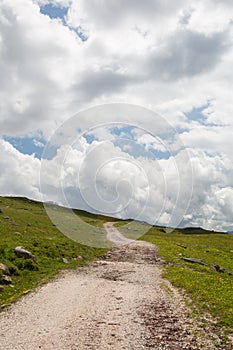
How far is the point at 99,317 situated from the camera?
16.4m

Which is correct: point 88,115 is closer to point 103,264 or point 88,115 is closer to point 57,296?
point 103,264

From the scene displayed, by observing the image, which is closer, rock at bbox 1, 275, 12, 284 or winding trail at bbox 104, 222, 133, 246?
rock at bbox 1, 275, 12, 284

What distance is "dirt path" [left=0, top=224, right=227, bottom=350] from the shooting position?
42.8 feet

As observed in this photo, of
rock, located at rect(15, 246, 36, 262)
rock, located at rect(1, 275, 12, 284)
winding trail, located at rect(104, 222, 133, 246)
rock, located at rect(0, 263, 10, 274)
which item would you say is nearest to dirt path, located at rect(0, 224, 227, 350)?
rock, located at rect(1, 275, 12, 284)

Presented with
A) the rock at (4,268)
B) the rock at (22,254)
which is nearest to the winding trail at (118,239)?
the rock at (22,254)

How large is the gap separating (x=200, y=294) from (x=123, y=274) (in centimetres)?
1032

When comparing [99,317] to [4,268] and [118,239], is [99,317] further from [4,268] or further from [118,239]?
[118,239]

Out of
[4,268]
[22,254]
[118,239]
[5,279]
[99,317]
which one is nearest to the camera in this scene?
[99,317]

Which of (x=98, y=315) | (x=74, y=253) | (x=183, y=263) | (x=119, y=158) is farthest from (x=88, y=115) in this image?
(x=98, y=315)

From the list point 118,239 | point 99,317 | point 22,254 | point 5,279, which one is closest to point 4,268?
point 5,279

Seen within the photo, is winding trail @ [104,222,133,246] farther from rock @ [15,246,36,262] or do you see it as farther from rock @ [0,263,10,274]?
rock @ [0,263,10,274]

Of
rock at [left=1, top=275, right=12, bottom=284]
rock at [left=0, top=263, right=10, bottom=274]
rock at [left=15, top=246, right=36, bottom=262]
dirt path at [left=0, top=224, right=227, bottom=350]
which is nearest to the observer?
dirt path at [left=0, top=224, right=227, bottom=350]

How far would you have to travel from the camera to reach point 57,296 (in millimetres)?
20656

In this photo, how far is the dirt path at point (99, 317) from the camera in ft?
42.8
